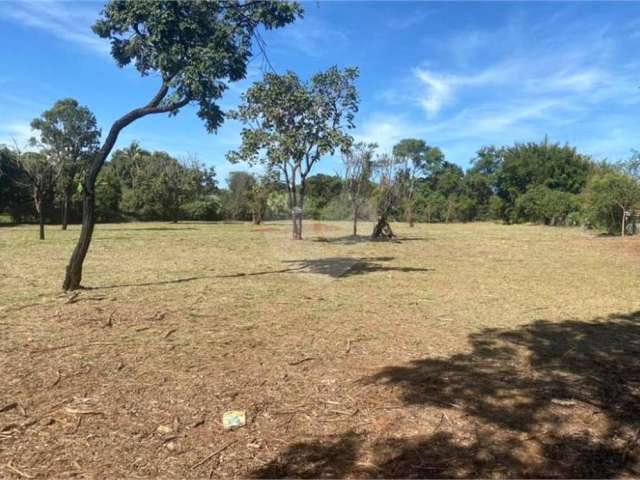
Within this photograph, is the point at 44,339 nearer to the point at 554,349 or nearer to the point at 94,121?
the point at 554,349

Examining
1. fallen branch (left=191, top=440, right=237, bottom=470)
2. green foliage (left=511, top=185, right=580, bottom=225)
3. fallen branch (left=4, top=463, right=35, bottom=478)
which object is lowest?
fallen branch (left=191, top=440, right=237, bottom=470)

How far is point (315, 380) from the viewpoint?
349 cm

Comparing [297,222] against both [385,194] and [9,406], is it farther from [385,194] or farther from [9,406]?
[9,406]

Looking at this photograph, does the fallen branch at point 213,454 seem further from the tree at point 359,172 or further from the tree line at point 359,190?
the tree at point 359,172

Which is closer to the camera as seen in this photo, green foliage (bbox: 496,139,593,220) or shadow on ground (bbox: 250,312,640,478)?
shadow on ground (bbox: 250,312,640,478)

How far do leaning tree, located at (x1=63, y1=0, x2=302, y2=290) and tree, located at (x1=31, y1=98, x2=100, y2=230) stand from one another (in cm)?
1866

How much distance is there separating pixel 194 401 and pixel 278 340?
155cm

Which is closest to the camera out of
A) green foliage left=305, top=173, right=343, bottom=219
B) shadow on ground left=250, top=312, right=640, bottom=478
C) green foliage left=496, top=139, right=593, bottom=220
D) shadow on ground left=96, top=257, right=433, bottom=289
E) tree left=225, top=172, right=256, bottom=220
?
shadow on ground left=250, top=312, right=640, bottom=478

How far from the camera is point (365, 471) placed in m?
2.26

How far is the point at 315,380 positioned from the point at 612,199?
2349cm

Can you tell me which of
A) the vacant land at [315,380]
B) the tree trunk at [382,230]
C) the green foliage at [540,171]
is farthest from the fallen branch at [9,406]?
the green foliage at [540,171]

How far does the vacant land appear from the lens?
238 cm

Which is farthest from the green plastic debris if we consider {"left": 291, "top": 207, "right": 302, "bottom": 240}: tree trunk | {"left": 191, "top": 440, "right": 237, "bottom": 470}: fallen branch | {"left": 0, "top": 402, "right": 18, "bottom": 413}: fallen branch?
{"left": 291, "top": 207, "right": 302, "bottom": 240}: tree trunk

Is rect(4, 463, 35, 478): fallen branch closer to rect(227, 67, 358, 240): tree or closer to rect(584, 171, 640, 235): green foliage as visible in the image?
rect(227, 67, 358, 240): tree
